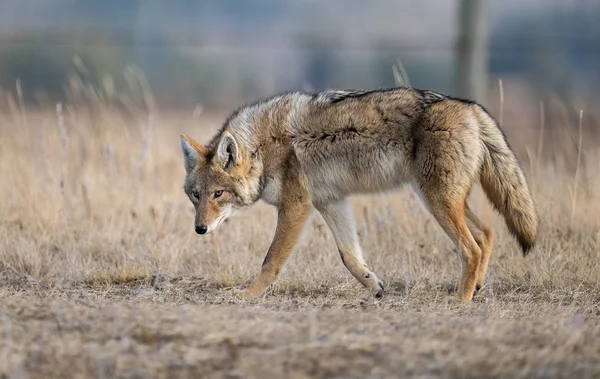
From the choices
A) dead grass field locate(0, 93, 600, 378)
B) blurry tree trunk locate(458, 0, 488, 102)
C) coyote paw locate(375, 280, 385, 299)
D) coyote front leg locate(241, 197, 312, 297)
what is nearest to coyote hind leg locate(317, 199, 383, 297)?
coyote paw locate(375, 280, 385, 299)

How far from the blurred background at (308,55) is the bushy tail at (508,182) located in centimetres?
172

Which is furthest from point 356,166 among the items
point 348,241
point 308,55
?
point 308,55

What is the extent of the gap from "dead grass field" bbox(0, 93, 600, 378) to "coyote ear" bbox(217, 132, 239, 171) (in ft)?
2.76

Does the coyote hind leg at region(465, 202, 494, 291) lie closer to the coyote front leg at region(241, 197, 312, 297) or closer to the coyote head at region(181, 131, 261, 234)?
the coyote front leg at region(241, 197, 312, 297)

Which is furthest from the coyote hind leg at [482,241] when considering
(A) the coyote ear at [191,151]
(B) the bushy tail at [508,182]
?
(A) the coyote ear at [191,151]

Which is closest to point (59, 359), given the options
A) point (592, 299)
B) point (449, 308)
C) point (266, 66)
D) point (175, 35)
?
point (449, 308)

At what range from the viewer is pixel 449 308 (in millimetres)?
5816

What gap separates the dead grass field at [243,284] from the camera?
407cm

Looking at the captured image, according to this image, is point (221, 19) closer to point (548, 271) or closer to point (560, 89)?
point (560, 89)

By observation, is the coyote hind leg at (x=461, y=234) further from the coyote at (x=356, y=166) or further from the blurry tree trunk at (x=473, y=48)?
the blurry tree trunk at (x=473, y=48)

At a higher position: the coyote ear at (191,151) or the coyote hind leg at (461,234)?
the coyote ear at (191,151)

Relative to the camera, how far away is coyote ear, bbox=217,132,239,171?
6.75 metres

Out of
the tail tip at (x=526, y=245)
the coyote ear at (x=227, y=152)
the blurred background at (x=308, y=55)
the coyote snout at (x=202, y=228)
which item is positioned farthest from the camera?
the blurred background at (x=308, y=55)

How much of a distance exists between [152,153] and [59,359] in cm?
688
